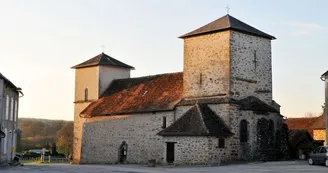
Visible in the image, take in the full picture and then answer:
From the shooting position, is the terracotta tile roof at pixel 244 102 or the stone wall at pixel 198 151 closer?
the stone wall at pixel 198 151

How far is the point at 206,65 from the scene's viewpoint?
128 feet

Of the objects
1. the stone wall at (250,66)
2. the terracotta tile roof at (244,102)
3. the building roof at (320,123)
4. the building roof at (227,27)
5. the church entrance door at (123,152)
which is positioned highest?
the building roof at (227,27)

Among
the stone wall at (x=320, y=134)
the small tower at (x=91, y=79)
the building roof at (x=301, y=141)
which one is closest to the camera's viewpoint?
the building roof at (x=301, y=141)

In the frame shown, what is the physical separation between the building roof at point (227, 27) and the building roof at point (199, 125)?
18.7ft

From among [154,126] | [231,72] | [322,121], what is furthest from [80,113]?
[322,121]

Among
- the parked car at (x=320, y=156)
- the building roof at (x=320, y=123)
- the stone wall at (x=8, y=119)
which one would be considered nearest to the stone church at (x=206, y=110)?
the parked car at (x=320, y=156)

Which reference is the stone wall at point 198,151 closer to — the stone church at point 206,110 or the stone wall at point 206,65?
the stone church at point 206,110

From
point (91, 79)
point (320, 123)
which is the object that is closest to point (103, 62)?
point (91, 79)

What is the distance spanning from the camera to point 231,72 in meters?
37.5

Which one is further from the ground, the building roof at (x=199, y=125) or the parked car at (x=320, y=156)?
→ the building roof at (x=199, y=125)

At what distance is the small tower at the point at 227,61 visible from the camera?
37.8 metres

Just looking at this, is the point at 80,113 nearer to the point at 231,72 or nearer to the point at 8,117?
the point at 8,117

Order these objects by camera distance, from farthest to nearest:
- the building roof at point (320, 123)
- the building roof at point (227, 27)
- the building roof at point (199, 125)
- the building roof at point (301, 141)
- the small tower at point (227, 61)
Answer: the building roof at point (320, 123)
the building roof at point (301, 141)
the building roof at point (227, 27)
the small tower at point (227, 61)
the building roof at point (199, 125)

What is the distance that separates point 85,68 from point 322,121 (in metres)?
25.9
